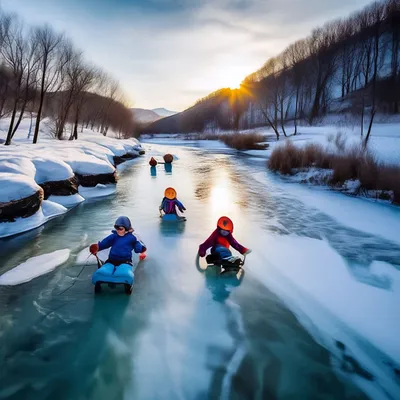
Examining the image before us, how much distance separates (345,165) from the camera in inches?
486

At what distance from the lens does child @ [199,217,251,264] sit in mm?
5102

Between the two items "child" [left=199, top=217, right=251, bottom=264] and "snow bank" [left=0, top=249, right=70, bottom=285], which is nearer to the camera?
"snow bank" [left=0, top=249, right=70, bottom=285]

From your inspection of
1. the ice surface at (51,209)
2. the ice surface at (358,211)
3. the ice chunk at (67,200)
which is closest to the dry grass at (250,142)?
the ice surface at (358,211)

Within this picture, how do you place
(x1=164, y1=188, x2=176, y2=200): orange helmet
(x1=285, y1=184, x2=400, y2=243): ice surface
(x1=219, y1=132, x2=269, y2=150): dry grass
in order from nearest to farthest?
1. (x1=285, y1=184, x2=400, y2=243): ice surface
2. (x1=164, y1=188, x2=176, y2=200): orange helmet
3. (x1=219, y1=132, x2=269, y2=150): dry grass

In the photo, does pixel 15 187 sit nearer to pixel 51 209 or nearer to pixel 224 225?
pixel 51 209

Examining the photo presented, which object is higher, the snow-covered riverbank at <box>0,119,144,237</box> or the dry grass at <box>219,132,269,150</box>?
the dry grass at <box>219,132,269,150</box>

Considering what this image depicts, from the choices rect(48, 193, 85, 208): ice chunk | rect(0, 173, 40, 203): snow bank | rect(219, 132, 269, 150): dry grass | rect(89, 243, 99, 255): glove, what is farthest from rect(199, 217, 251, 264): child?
rect(219, 132, 269, 150): dry grass

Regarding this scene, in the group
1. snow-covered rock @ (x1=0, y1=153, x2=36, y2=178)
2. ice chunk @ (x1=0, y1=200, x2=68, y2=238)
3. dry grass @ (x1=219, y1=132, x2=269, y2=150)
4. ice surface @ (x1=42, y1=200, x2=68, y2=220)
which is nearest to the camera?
ice chunk @ (x1=0, y1=200, x2=68, y2=238)

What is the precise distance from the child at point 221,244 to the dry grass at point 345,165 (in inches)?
293

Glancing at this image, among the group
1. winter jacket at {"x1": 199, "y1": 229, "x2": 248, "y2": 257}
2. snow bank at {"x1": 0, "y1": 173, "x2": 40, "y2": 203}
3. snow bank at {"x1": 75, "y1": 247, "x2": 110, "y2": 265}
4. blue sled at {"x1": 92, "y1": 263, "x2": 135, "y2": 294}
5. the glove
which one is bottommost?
snow bank at {"x1": 75, "y1": 247, "x2": 110, "y2": 265}

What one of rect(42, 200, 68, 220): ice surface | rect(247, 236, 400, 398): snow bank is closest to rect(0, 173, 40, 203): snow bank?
rect(42, 200, 68, 220): ice surface

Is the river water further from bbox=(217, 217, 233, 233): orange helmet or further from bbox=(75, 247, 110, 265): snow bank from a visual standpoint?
bbox=(217, 217, 233, 233): orange helmet

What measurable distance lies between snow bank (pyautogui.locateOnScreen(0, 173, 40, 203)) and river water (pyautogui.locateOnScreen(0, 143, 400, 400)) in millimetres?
1392

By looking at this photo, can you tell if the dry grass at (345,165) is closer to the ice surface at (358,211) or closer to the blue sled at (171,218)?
the ice surface at (358,211)
